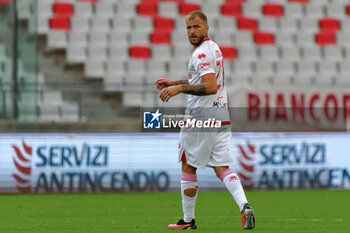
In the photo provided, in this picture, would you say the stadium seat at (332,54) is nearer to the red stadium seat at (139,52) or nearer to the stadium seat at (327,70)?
the stadium seat at (327,70)

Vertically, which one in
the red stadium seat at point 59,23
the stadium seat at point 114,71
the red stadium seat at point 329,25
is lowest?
the stadium seat at point 114,71

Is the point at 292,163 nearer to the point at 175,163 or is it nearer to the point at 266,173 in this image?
the point at 266,173

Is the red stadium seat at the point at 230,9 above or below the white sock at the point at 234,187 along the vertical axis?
above

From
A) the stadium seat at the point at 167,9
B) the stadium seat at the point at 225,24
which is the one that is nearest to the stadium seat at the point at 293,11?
the stadium seat at the point at 225,24

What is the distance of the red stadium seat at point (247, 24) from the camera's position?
60.3ft

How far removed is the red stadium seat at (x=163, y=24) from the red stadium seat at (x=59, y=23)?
226 cm

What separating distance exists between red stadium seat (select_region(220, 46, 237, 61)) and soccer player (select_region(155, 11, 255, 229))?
37.3 feet

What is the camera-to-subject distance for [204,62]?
18.2ft

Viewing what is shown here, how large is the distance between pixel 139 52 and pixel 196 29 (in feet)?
35.4

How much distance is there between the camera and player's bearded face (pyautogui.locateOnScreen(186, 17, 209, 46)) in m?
5.64

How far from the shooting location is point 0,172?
11.6m

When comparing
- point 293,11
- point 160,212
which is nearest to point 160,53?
point 293,11

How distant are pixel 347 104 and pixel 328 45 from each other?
4297mm

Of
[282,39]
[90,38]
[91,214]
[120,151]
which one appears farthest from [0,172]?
[282,39]
